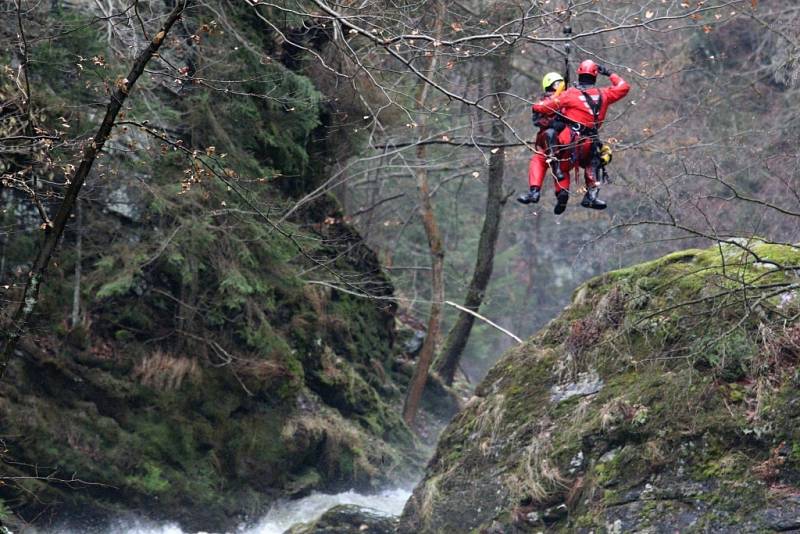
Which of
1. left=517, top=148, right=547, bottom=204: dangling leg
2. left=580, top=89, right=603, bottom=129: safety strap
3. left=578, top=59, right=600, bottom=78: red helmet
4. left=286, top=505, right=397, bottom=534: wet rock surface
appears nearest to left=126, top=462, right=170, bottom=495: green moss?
left=286, top=505, right=397, bottom=534: wet rock surface

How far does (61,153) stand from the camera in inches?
268

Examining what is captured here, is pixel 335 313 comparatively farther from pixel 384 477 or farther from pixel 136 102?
pixel 136 102

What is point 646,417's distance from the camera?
7242mm

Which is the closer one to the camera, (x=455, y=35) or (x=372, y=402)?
(x=455, y=35)

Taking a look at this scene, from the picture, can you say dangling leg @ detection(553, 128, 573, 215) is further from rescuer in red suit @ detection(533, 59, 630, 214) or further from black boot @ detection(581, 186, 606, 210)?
black boot @ detection(581, 186, 606, 210)

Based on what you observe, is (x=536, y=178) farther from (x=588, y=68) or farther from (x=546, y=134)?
(x=588, y=68)

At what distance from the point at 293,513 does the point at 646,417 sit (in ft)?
17.6

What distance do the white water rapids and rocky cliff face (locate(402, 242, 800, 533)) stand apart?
7.63 feet

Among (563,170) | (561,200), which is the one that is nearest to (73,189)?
(561,200)

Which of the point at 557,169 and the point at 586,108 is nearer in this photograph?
the point at 586,108

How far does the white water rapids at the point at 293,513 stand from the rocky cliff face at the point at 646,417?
91.5 inches

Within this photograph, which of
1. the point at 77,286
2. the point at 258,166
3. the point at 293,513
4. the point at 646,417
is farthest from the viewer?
the point at 293,513

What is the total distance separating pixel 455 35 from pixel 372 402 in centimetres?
593

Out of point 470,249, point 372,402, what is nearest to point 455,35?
point 372,402
